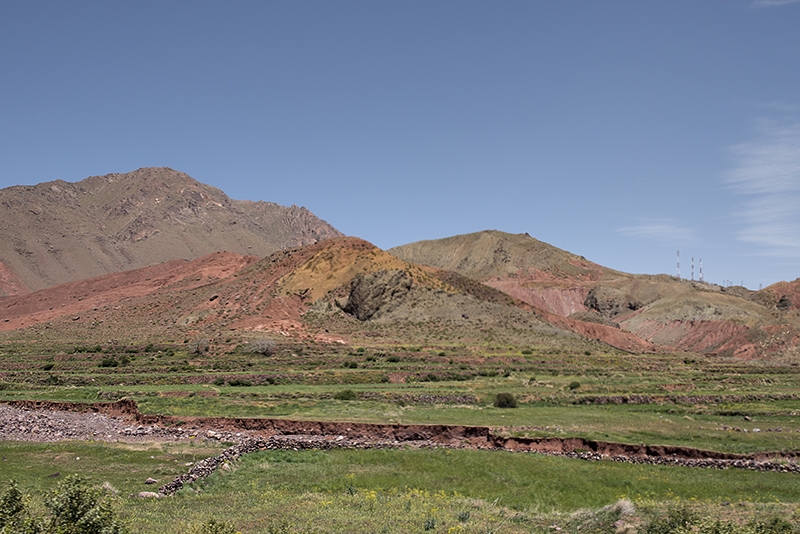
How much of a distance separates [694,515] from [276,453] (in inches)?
696

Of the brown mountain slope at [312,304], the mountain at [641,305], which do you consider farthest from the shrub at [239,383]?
the mountain at [641,305]

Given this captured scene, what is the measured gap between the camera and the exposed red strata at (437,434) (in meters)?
25.7

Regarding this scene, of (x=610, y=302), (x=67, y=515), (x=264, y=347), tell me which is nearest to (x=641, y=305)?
(x=610, y=302)

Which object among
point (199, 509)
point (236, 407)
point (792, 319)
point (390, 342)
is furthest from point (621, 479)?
point (792, 319)

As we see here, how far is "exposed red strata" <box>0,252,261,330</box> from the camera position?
119562mm

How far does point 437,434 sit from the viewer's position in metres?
28.5

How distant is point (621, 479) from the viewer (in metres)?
21.5

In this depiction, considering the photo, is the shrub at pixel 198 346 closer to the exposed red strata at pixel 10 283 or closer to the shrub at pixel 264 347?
the shrub at pixel 264 347

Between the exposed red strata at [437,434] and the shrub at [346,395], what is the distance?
1031 centimetres

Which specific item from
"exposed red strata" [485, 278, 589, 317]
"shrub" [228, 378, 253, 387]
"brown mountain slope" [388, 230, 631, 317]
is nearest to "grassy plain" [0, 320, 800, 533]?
"shrub" [228, 378, 253, 387]

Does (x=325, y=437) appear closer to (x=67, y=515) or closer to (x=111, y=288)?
(x=67, y=515)

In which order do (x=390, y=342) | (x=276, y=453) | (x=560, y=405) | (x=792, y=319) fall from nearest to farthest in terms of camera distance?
(x=276, y=453) → (x=560, y=405) → (x=390, y=342) → (x=792, y=319)

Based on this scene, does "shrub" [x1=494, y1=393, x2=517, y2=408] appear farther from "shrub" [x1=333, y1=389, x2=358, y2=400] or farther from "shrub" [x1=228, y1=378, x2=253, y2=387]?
"shrub" [x1=228, y1=378, x2=253, y2=387]

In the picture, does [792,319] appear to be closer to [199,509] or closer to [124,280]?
[199,509]
